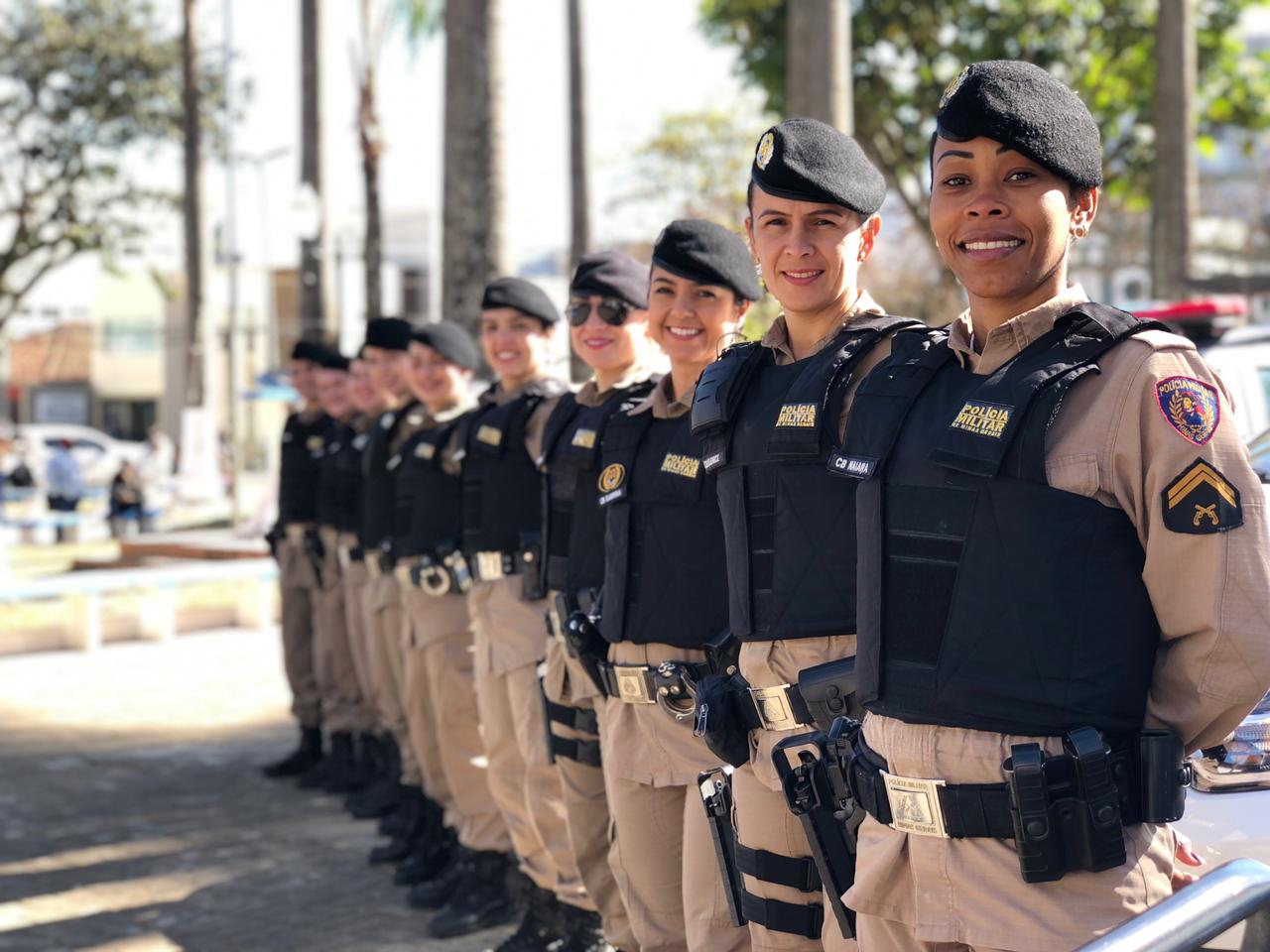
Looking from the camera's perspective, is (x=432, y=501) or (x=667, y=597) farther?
(x=432, y=501)

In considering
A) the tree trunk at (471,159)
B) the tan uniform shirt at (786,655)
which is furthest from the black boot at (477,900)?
the tree trunk at (471,159)

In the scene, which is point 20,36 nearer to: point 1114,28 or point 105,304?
point 1114,28

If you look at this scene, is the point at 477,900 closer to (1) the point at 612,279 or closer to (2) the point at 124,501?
(1) the point at 612,279

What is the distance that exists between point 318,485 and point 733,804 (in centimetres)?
589

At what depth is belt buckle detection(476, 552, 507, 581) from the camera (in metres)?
6.29

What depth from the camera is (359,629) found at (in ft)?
28.5

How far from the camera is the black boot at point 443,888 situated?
6.81 m

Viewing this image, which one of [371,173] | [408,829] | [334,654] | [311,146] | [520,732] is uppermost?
[311,146]

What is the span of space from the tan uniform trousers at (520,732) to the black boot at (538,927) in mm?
57

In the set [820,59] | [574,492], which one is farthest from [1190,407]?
[820,59]

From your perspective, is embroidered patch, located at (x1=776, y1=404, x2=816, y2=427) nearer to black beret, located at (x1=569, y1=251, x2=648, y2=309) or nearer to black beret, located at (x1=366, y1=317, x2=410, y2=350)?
black beret, located at (x1=569, y1=251, x2=648, y2=309)

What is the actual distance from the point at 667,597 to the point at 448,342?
330 cm

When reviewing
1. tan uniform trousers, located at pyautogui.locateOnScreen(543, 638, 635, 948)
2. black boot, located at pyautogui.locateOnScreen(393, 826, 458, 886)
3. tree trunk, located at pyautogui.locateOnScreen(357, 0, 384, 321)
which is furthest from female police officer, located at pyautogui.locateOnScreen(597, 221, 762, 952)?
tree trunk, located at pyautogui.locateOnScreen(357, 0, 384, 321)

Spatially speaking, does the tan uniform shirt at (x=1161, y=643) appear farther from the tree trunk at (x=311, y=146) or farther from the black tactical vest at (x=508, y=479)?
the tree trunk at (x=311, y=146)
